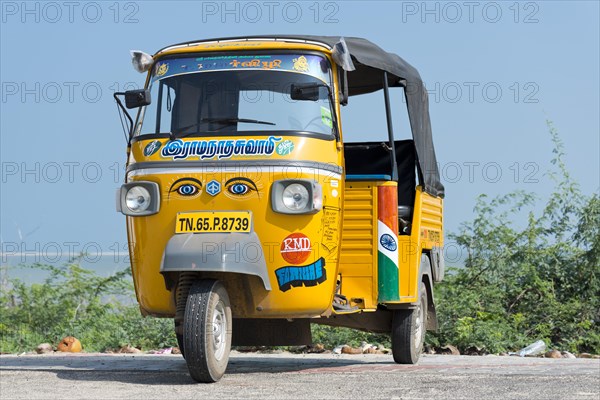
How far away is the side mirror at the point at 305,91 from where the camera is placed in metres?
8.89

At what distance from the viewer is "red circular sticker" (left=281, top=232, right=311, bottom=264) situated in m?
8.55

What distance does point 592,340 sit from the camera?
15.3 meters

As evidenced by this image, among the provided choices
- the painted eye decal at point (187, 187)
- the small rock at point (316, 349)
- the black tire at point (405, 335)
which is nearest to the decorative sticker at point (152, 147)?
the painted eye decal at point (187, 187)

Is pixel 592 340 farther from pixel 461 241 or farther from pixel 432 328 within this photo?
pixel 432 328

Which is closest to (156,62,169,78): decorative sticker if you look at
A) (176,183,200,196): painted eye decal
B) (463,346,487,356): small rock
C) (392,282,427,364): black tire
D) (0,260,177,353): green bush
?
(176,183,200,196): painted eye decal

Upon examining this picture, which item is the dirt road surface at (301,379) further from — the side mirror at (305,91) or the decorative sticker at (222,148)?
the side mirror at (305,91)

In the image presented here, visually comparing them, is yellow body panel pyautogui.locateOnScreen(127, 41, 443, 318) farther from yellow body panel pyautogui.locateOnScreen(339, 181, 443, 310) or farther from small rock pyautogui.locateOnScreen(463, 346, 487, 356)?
small rock pyautogui.locateOnScreen(463, 346, 487, 356)

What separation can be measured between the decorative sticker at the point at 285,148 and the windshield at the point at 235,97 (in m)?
0.24

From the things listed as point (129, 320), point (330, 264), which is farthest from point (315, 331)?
point (330, 264)

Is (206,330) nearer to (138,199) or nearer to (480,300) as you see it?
(138,199)

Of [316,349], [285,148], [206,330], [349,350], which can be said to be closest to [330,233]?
[285,148]

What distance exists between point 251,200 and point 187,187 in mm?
535

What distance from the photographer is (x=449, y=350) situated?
47.0 ft

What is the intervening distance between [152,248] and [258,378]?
146 centimetres
